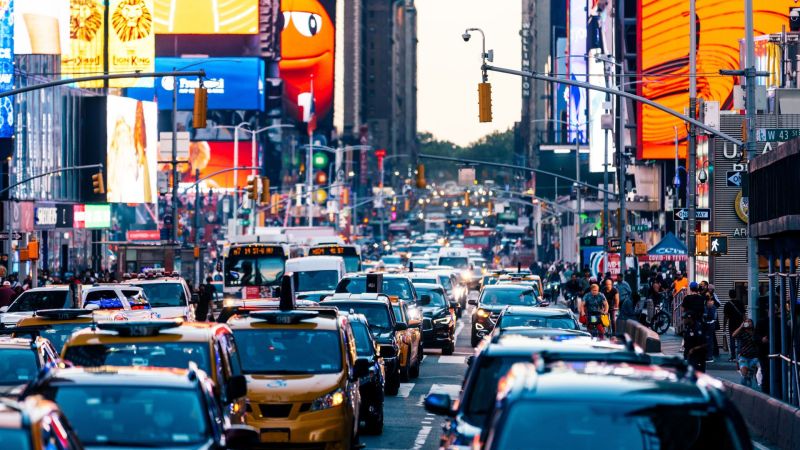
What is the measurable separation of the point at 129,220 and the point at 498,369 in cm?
9719

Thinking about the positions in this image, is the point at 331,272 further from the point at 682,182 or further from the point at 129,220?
the point at 129,220

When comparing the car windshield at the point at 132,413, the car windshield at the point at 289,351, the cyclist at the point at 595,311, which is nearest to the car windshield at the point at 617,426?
the car windshield at the point at 132,413

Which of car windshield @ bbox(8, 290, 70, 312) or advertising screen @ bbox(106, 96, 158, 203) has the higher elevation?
advertising screen @ bbox(106, 96, 158, 203)

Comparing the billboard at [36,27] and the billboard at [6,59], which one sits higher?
the billboard at [36,27]

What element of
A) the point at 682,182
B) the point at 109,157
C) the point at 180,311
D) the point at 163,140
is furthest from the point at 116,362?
the point at 163,140

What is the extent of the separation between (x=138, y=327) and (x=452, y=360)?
21934 mm

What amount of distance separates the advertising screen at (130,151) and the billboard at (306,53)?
85214mm

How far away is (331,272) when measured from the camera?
46750mm

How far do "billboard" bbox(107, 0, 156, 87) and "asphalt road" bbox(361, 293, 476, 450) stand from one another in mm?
43888

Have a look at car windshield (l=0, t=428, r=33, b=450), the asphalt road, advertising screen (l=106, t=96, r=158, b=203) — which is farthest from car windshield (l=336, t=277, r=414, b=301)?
advertising screen (l=106, t=96, r=158, b=203)

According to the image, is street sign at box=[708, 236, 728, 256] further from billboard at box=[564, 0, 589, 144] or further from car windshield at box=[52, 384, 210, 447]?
billboard at box=[564, 0, 589, 144]

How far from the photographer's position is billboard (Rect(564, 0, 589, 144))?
137625 millimetres

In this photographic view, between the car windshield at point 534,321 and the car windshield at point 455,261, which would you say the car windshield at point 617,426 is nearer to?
the car windshield at point 534,321

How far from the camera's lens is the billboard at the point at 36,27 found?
6675 centimetres
